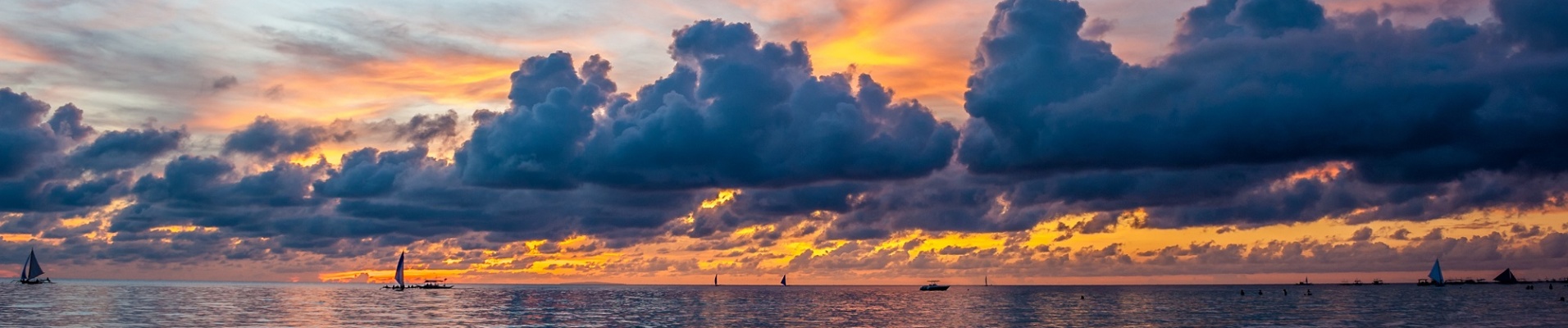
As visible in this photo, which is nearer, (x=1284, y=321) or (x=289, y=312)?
(x=1284, y=321)

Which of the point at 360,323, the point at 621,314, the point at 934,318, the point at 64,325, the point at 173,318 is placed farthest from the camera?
the point at 621,314

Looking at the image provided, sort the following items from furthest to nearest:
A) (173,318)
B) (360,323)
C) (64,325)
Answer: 1. (173,318)
2. (360,323)
3. (64,325)

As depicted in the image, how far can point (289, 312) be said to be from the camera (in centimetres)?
18088

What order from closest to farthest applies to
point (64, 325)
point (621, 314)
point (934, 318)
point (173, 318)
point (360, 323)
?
point (64, 325) < point (360, 323) < point (173, 318) < point (934, 318) < point (621, 314)

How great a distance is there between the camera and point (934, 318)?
174m

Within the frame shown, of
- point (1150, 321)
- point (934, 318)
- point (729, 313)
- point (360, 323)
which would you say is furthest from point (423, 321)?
point (1150, 321)

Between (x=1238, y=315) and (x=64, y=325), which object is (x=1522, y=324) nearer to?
(x=1238, y=315)

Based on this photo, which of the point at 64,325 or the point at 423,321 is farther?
the point at 423,321

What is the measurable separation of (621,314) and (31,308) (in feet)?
293

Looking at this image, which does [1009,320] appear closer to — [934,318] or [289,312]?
[934,318]

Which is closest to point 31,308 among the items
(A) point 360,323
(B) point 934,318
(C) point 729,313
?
(A) point 360,323

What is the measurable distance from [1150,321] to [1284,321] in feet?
→ 58.5

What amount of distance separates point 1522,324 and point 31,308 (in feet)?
690

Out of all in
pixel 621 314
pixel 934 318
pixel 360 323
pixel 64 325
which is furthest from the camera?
pixel 621 314
